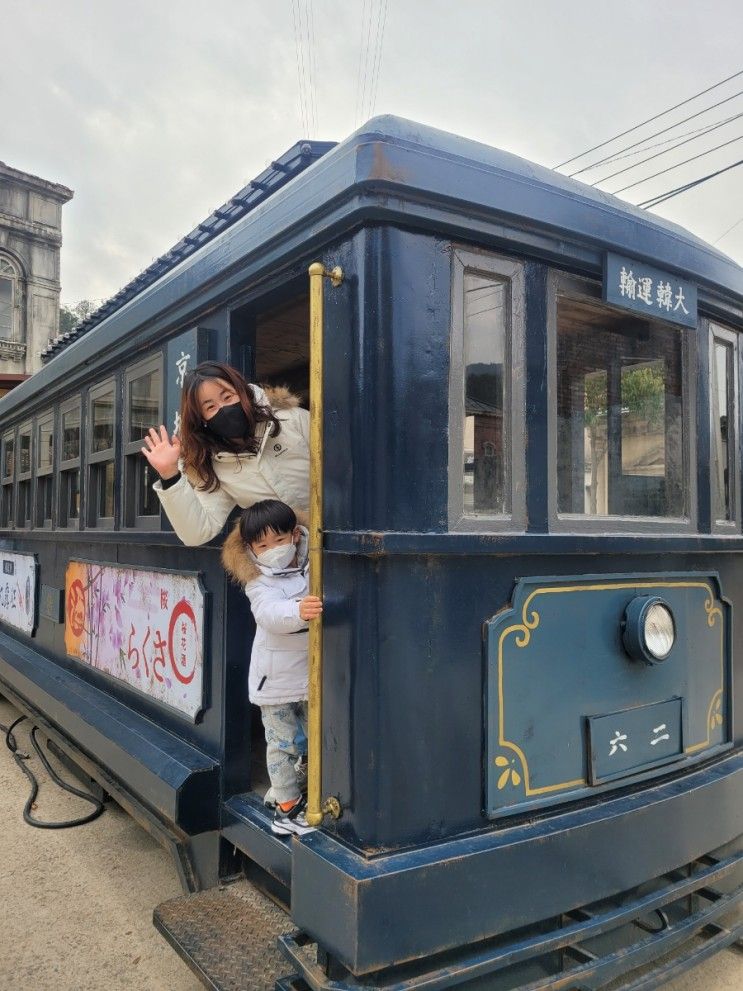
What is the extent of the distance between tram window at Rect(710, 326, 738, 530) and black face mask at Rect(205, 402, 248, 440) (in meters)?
1.63

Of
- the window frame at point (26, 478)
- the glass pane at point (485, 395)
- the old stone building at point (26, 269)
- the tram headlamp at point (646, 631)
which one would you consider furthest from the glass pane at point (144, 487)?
the old stone building at point (26, 269)

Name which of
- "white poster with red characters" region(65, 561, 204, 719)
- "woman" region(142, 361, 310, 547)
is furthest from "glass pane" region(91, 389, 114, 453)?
"woman" region(142, 361, 310, 547)

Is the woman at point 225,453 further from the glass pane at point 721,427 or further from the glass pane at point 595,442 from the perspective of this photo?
the glass pane at point 721,427

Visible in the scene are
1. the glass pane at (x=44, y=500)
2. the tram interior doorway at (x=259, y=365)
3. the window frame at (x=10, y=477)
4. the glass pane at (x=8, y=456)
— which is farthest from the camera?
the glass pane at (x=8, y=456)

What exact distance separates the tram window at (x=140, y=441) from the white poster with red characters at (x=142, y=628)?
0.88ft

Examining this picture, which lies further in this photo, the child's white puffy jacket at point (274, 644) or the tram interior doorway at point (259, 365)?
the tram interior doorway at point (259, 365)

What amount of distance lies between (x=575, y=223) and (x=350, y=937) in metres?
1.98

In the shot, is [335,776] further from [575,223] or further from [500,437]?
[575,223]

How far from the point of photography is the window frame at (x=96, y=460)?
12.4 feet

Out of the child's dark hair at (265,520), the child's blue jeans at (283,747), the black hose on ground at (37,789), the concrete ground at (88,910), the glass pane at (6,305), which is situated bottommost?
the concrete ground at (88,910)

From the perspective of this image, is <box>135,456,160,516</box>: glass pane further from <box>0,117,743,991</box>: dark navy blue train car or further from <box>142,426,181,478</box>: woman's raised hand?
<box>142,426,181,478</box>: woman's raised hand

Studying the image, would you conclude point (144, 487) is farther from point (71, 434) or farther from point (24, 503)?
point (24, 503)

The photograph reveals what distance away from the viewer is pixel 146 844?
12.0ft

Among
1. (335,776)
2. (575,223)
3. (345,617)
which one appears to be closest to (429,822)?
(335,776)
